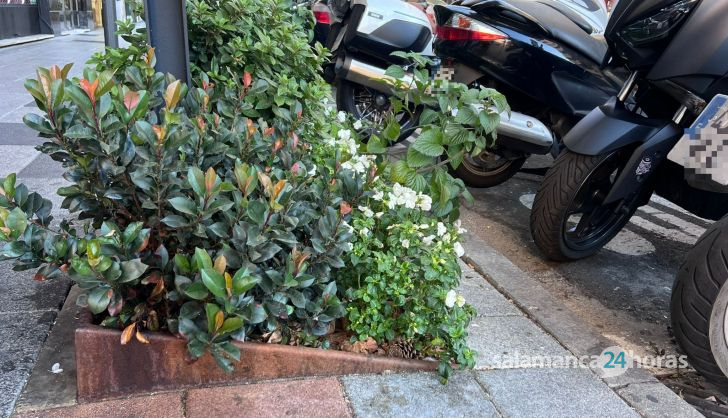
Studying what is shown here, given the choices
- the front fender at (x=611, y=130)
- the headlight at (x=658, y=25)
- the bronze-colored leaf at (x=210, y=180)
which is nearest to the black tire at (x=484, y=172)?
the front fender at (x=611, y=130)

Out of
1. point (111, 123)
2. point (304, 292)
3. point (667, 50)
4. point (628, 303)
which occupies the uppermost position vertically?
point (667, 50)

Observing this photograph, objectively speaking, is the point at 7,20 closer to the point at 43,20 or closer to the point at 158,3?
the point at 43,20

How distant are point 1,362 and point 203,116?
42.1 inches

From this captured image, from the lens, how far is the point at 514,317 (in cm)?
260

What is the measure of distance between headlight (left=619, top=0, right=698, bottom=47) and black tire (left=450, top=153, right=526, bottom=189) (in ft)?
5.27

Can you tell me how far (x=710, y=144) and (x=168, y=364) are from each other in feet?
7.90

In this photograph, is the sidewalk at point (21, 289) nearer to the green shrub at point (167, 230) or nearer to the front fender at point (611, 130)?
the green shrub at point (167, 230)

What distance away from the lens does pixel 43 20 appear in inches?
688

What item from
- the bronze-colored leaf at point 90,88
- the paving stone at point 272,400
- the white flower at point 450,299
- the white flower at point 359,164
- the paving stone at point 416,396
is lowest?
the paving stone at point 416,396

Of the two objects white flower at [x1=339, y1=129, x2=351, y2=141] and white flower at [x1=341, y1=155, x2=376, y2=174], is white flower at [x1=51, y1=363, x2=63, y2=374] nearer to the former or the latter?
white flower at [x1=341, y1=155, x2=376, y2=174]

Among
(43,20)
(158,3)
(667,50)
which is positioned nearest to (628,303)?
(667,50)

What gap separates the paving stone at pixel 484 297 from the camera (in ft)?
8.70

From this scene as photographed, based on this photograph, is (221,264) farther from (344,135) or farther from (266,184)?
(344,135)

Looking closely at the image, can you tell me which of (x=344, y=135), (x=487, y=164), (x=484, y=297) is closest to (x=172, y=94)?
(x=344, y=135)
